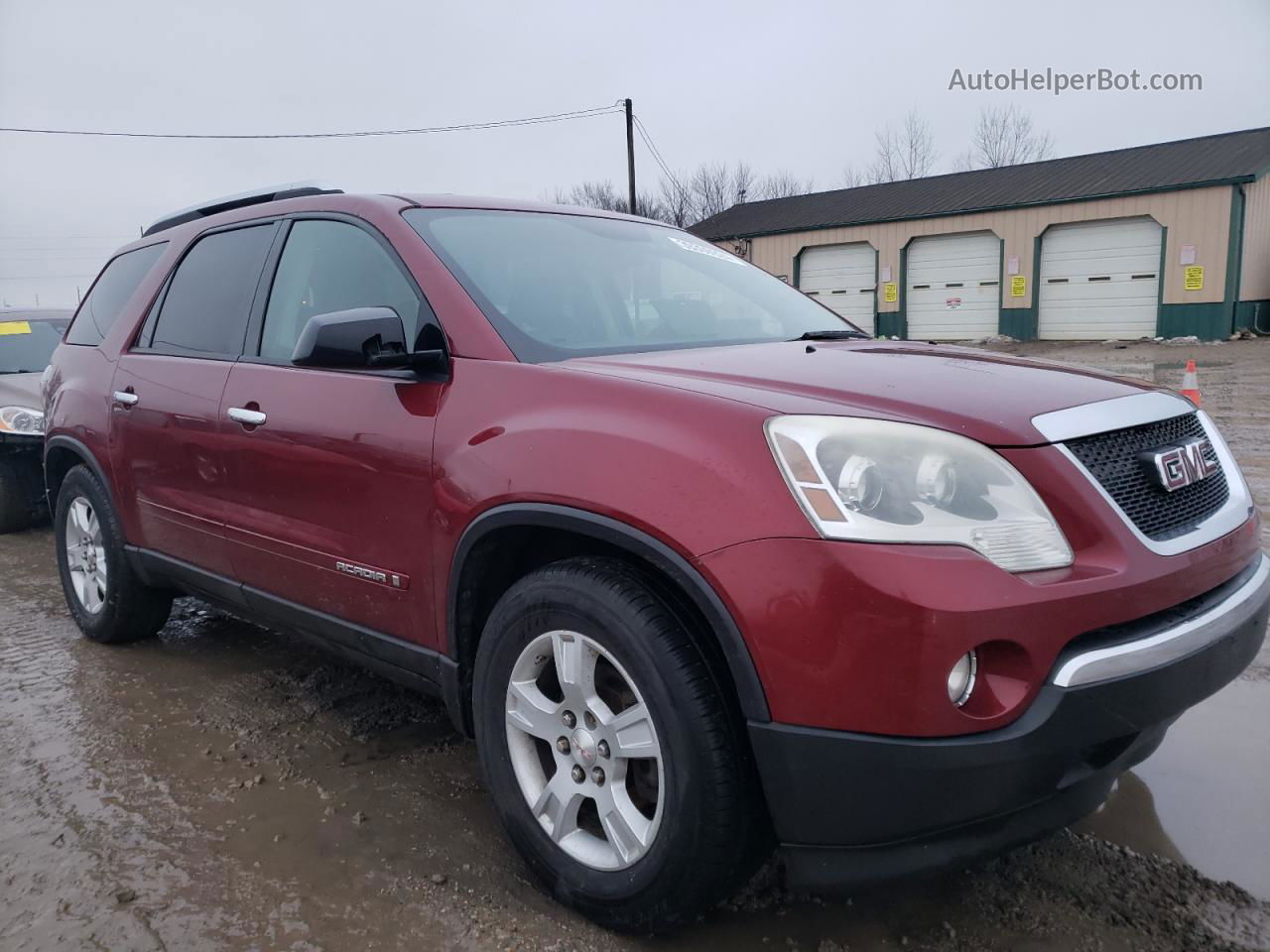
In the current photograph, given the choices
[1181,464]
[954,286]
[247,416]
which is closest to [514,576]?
[247,416]

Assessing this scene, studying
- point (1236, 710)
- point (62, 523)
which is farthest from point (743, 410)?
point (62, 523)

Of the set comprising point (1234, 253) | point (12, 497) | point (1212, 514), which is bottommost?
point (12, 497)

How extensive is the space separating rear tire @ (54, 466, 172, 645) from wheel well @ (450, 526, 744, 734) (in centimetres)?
224

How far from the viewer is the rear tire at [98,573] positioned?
13.2 ft

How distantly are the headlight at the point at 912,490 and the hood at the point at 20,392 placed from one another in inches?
261

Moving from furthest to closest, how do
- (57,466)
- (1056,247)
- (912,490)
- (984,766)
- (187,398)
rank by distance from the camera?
(1056,247)
(57,466)
(187,398)
(912,490)
(984,766)

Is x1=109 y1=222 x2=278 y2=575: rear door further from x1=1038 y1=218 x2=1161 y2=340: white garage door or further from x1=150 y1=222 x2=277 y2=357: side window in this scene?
x1=1038 y1=218 x2=1161 y2=340: white garage door

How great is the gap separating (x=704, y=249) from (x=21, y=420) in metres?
5.49

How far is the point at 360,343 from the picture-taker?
2.45 m

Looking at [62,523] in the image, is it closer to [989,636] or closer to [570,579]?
[570,579]

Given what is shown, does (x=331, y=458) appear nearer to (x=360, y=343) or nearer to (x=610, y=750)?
(x=360, y=343)

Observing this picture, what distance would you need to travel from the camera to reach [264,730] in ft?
11.0

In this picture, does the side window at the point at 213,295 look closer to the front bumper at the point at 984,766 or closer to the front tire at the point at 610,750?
the front tire at the point at 610,750

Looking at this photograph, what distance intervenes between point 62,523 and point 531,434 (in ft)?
10.9
